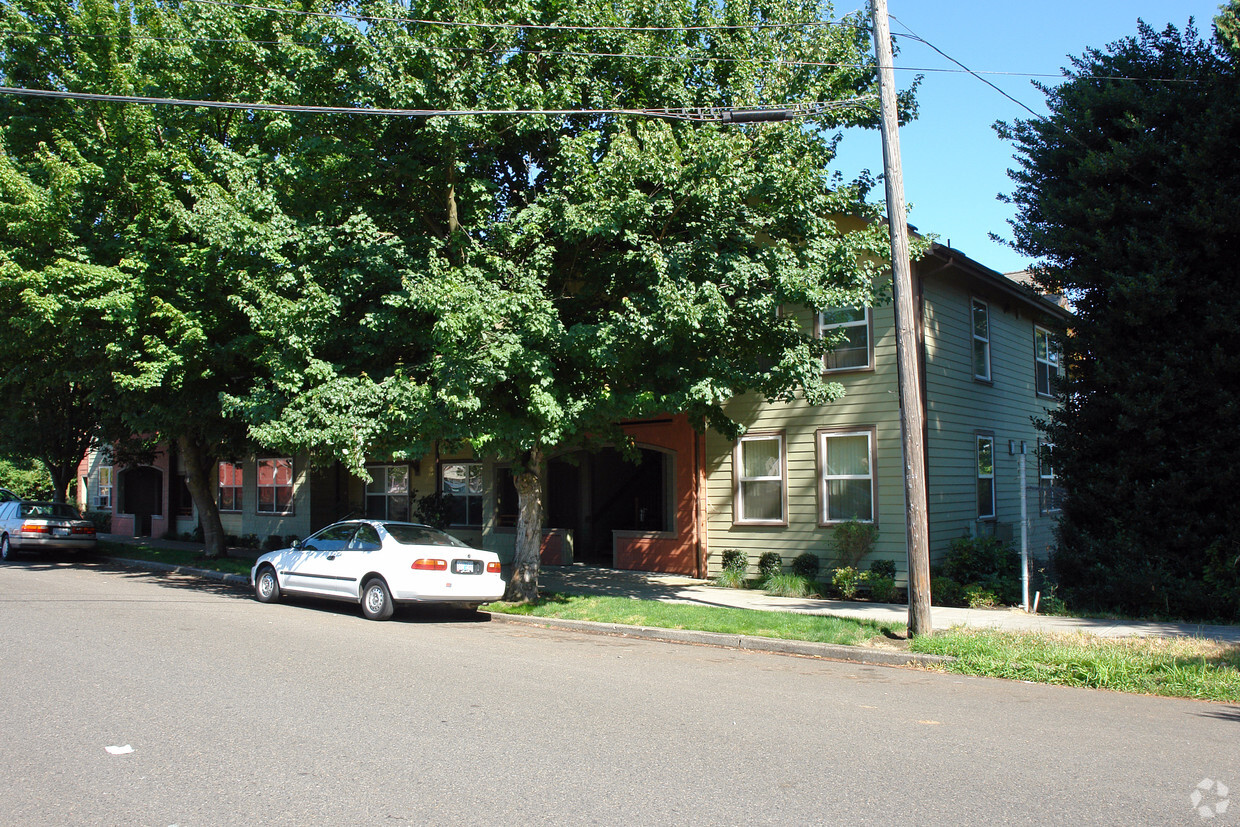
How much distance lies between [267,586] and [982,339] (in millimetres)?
14793

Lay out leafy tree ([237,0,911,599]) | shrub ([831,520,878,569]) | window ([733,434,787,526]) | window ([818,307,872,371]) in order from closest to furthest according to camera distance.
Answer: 1. leafy tree ([237,0,911,599])
2. shrub ([831,520,878,569])
3. window ([818,307,872,371])
4. window ([733,434,787,526])

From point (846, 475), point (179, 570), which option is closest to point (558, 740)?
point (846, 475)

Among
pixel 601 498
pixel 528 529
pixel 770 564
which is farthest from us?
pixel 601 498

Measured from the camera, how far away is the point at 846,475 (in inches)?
623

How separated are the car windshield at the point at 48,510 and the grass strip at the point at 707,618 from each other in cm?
1621

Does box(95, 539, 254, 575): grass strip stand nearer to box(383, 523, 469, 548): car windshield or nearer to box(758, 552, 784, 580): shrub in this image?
box(383, 523, 469, 548): car windshield

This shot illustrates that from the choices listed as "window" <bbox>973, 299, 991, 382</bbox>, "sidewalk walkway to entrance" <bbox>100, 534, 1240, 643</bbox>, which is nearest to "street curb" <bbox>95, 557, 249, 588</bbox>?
"sidewalk walkway to entrance" <bbox>100, 534, 1240, 643</bbox>

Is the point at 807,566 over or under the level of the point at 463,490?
under

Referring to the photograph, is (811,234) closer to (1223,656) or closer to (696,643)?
(696,643)

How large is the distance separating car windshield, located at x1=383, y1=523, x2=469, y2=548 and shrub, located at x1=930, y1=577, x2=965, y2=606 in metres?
7.51

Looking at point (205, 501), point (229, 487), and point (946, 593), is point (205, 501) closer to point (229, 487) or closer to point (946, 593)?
point (229, 487)

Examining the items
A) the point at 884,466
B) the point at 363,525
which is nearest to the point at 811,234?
the point at 884,466

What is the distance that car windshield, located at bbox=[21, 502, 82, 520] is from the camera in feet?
75.3

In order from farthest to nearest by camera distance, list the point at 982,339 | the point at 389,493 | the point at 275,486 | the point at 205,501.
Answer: the point at 275,486, the point at 389,493, the point at 205,501, the point at 982,339
